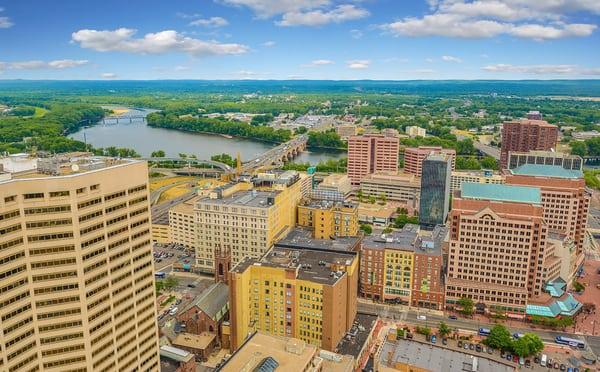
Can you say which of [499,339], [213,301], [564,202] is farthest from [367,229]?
[213,301]

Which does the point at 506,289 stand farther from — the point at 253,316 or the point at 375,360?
the point at 253,316

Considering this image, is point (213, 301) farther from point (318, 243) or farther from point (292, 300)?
point (318, 243)

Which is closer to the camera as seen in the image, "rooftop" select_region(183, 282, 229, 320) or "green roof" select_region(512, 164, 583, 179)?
"rooftop" select_region(183, 282, 229, 320)

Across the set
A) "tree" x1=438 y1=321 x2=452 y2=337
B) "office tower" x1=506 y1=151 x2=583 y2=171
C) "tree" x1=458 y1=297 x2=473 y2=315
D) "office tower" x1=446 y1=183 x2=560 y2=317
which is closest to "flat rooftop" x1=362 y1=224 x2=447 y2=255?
"office tower" x1=446 y1=183 x2=560 y2=317

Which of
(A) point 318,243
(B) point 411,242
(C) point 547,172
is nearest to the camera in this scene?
(A) point 318,243

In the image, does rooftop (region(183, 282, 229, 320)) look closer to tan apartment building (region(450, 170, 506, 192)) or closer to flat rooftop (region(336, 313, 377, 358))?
flat rooftop (region(336, 313, 377, 358))

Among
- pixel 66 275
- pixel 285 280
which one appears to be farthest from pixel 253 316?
pixel 66 275
